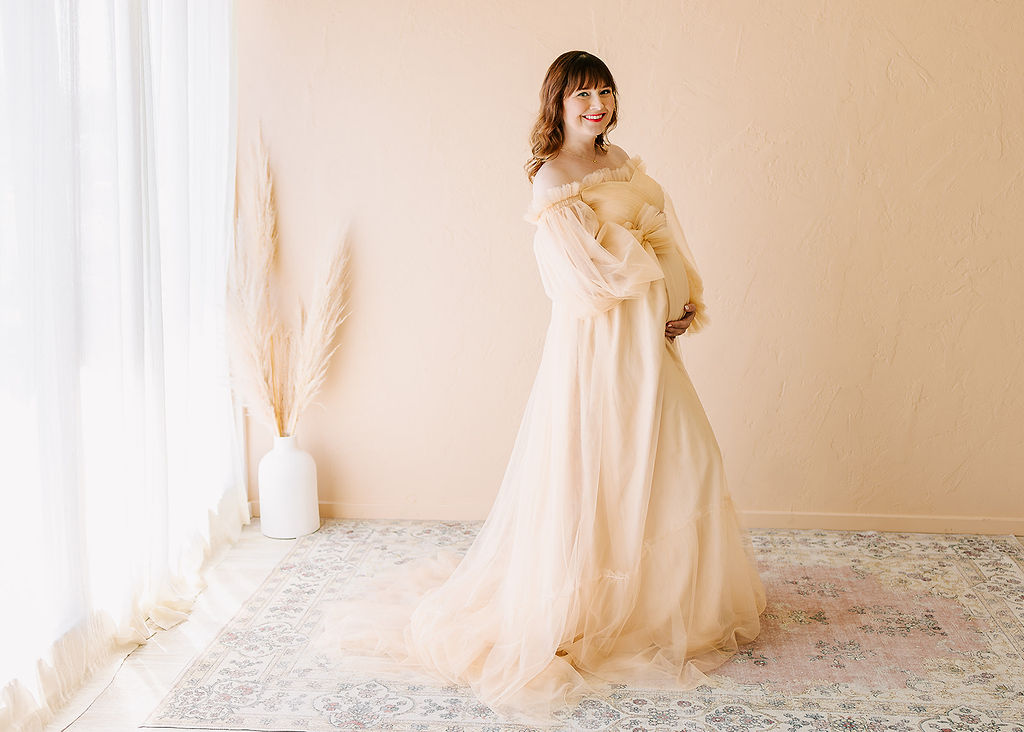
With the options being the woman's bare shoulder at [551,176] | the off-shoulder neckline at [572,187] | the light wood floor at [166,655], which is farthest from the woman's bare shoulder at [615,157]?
the light wood floor at [166,655]

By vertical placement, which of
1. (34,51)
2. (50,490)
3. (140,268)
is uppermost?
(34,51)

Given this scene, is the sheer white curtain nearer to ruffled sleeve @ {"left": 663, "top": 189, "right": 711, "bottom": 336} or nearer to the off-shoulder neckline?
the off-shoulder neckline

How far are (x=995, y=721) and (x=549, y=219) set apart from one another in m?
1.61

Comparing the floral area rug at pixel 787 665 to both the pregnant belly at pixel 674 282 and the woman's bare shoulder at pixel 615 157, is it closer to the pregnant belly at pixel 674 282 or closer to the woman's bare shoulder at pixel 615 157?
the pregnant belly at pixel 674 282

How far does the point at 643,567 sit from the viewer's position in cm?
250

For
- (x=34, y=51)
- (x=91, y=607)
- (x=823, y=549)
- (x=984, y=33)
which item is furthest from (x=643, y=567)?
(x=984, y=33)

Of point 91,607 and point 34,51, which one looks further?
point 91,607

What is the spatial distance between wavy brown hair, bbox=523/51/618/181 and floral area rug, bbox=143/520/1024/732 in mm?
1411

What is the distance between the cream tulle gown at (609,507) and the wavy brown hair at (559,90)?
148mm

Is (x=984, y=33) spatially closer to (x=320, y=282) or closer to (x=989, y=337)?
(x=989, y=337)

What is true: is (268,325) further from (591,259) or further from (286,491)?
(591,259)

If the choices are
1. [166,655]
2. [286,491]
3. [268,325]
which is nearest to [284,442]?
[286,491]

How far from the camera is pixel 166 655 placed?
259cm

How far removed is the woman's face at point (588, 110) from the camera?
248 cm
